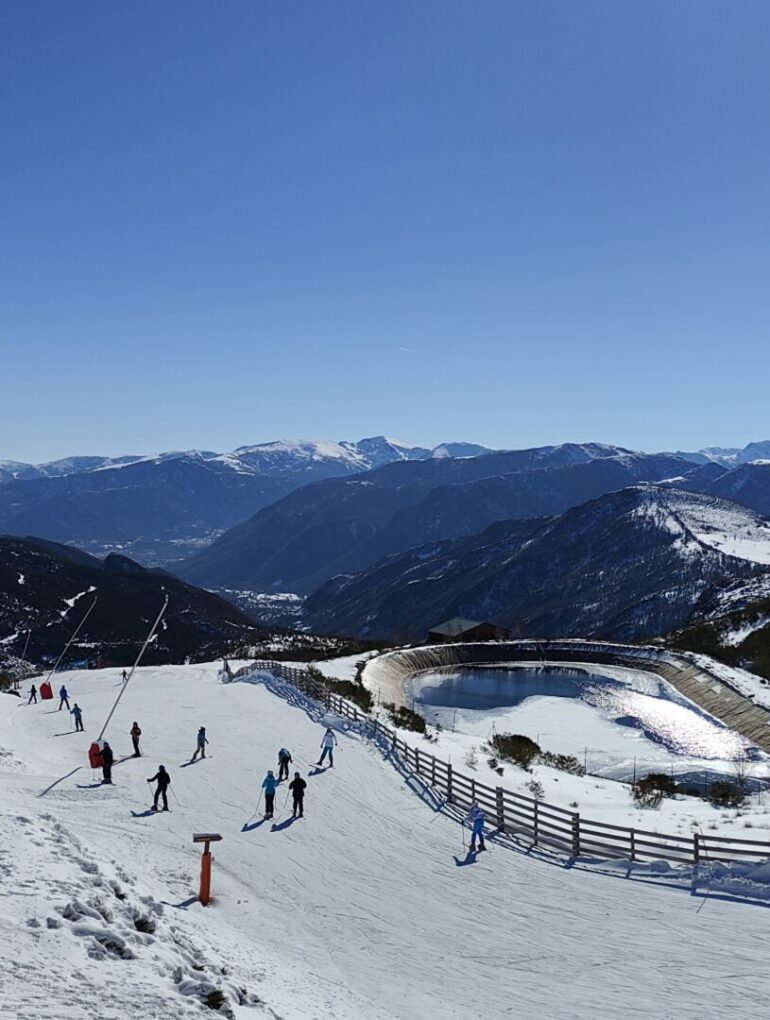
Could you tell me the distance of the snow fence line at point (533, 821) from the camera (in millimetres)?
18812

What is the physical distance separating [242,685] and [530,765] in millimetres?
22708

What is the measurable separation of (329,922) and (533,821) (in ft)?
27.9

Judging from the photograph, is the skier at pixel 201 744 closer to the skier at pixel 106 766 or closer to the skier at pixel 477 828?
the skier at pixel 106 766

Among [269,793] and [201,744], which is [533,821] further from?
[201,744]

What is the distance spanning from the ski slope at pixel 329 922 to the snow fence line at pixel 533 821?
1063 mm

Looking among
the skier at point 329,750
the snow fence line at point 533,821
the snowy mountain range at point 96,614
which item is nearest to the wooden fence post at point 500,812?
the snow fence line at point 533,821

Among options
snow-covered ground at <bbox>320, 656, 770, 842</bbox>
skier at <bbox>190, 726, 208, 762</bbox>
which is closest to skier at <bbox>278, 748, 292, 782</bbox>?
skier at <bbox>190, 726, 208, 762</bbox>

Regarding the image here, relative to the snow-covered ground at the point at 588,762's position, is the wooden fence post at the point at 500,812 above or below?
above

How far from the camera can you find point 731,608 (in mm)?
98188

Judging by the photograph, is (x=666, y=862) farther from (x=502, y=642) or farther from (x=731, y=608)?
(x=731, y=608)

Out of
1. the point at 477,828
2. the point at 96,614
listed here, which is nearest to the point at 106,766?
the point at 477,828

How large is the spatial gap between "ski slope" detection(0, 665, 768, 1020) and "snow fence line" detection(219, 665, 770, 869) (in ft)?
3.49

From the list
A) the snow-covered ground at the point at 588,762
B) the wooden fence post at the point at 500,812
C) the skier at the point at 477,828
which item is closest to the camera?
the skier at the point at 477,828

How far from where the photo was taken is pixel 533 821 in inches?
890
